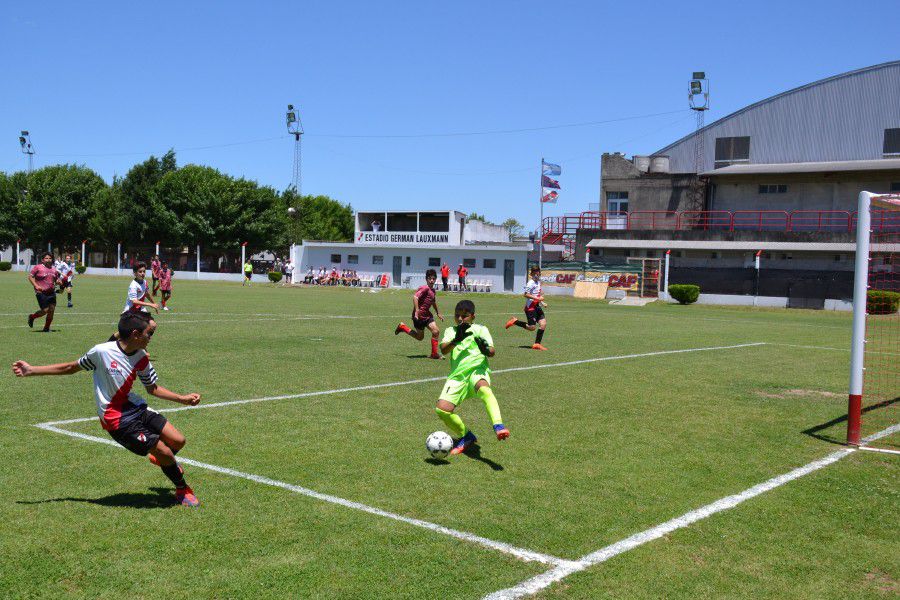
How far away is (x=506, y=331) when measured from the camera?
22828 millimetres

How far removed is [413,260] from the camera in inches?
2425

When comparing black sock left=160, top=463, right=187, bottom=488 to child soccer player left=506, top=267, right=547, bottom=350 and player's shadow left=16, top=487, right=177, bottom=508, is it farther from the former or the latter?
child soccer player left=506, top=267, right=547, bottom=350

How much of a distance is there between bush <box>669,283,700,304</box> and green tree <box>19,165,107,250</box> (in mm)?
61645

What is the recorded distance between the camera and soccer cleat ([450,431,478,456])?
766 cm

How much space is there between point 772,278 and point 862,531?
39954 millimetres

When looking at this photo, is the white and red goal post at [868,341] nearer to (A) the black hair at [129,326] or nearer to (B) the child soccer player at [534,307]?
(B) the child soccer player at [534,307]

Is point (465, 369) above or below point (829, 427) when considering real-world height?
above

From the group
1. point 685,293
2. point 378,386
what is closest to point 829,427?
point 378,386

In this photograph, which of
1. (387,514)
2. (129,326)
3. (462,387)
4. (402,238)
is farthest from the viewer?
(402,238)

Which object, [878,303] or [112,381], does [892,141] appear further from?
[112,381]

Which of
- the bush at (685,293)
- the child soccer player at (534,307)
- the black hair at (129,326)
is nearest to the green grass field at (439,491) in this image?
the black hair at (129,326)

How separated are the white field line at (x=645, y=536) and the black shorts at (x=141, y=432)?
9.59 ft

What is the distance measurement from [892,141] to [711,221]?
12.6 metres

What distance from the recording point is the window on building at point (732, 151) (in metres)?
55.6
